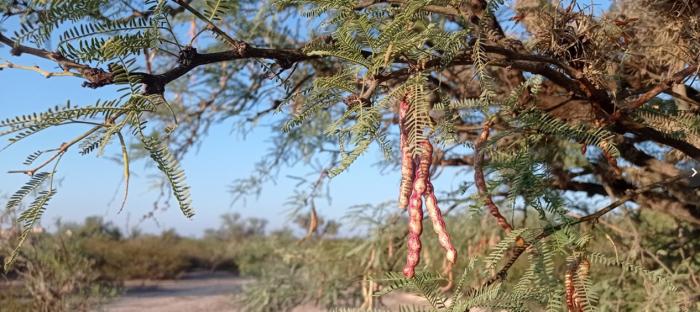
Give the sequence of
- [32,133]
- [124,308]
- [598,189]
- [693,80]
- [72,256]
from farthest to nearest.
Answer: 1. [124,308]
2. [72,256]
3. [598,189]
4. [693,80]
5. [32,133]

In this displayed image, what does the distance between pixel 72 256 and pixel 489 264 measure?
19.1 ft

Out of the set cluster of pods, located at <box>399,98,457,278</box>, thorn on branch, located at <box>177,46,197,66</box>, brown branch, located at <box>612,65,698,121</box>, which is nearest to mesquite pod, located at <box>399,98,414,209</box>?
cluster of pods, located at <box>399,98,457,278</box>

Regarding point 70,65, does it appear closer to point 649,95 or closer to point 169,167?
point 169,167

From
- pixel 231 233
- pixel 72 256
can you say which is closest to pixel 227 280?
pixel 231 233

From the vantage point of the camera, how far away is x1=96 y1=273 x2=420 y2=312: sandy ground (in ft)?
31.1

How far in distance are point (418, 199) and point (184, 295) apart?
11622 mm

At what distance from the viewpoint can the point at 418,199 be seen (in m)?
0.80

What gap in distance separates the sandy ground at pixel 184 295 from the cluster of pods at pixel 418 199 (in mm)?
5512

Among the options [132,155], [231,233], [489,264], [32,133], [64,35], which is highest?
[231,233]

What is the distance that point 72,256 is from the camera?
6.14 meters

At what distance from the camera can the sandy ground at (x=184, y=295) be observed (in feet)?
31.1

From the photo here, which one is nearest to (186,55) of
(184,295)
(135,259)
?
(184,295)

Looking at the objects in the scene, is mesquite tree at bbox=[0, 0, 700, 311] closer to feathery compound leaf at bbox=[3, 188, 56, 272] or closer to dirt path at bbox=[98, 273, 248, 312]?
feathery compound leaf at bbox=[3, 188, 56, 272]

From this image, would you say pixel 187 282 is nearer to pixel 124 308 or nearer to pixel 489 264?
pixel 124 308
